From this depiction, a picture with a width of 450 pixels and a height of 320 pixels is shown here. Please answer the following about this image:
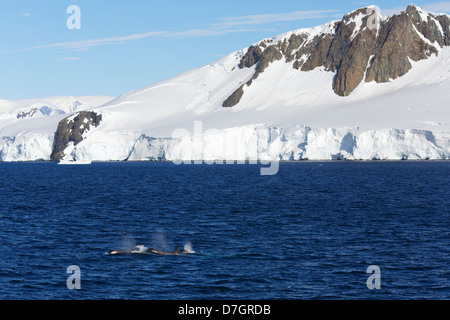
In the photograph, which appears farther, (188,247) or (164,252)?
(188,247)

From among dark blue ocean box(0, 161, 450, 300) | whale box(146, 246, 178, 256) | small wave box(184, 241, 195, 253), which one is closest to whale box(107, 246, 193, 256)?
whale box(146, 246, 178, 256)

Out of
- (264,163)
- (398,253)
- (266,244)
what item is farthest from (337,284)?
(264,163)

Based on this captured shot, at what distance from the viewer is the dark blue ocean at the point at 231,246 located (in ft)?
92.8

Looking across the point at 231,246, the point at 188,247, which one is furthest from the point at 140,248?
the point at 231,246

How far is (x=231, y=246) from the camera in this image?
3859 centimetres

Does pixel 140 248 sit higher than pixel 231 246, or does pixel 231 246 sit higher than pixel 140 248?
pixel 140 248

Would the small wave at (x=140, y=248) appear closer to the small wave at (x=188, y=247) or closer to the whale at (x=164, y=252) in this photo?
the whale at (x=164, y=252)

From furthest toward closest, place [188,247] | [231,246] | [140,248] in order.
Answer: [231,246], [188,247], [140,248]

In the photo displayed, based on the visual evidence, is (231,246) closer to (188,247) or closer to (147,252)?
(188,247)

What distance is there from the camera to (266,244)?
Answer: 1538 inches

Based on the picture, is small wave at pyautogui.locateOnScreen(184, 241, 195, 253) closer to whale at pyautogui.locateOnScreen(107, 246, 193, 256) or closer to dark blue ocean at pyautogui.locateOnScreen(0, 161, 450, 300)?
dark blue ocean at pyautogui.locateOnScreen(0, 161, 450, 300)

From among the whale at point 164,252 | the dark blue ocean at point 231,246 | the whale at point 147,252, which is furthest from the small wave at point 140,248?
the dark blue ocean at point 231,246

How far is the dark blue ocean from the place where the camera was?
92.8 feet

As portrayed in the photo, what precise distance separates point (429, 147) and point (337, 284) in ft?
452
